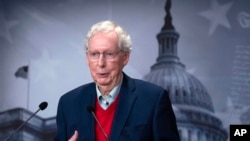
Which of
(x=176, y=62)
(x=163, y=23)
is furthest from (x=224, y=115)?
(x=163, y=23)

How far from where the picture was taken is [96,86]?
181cm

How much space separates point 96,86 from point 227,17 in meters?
3.09

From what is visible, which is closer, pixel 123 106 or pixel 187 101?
pixel 123 106

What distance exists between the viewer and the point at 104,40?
1684mm

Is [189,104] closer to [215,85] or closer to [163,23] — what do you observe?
[215,85]

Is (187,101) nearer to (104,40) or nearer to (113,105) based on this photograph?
(113,105)

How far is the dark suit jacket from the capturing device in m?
1.66

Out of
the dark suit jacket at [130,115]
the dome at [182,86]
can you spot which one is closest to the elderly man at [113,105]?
the dark suit jacket at [130,115]

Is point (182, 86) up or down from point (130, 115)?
up

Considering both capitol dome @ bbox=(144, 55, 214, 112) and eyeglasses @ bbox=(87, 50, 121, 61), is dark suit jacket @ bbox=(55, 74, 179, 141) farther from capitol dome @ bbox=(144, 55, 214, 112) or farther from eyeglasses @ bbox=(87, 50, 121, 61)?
capitol dome @ bbox=(144, 55, 214, 112)

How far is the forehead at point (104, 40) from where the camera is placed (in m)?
1.68

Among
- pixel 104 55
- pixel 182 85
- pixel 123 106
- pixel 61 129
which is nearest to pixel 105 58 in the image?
pixel 104 55

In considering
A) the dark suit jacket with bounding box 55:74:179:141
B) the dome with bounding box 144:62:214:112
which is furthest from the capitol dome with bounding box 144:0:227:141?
the dark suit jacket with bounding box 55:74:179:141

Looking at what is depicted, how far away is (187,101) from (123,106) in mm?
3008
